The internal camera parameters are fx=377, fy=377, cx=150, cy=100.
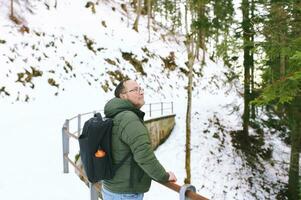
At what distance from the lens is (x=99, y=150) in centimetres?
342

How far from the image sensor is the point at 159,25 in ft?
165

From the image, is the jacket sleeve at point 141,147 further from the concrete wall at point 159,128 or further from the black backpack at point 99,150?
the concrete wall at point 159,128

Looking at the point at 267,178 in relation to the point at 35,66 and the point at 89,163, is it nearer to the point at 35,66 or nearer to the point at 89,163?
the point at 35,66

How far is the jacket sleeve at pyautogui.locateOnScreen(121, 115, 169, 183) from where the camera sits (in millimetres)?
3193

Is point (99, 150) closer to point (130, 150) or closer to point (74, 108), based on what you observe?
point (130, 150)

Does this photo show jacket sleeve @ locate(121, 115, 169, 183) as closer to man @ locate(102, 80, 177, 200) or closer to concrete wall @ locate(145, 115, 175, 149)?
man @ locate(102, 80, 177, 200)

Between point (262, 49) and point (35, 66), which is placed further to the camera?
point (35, 66)

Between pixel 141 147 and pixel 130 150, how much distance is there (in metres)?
0.22

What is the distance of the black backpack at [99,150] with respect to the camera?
3.36 meters

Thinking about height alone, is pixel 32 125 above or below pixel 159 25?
below

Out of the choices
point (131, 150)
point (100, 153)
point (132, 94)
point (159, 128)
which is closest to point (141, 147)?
point (131, 150)

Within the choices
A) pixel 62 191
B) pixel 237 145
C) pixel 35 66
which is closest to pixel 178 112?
pixel 237 145

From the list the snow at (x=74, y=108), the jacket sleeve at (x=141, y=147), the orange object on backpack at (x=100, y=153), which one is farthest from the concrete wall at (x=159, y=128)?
the jacket sleeve at (x=141, y=147)

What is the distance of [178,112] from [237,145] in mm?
5717
